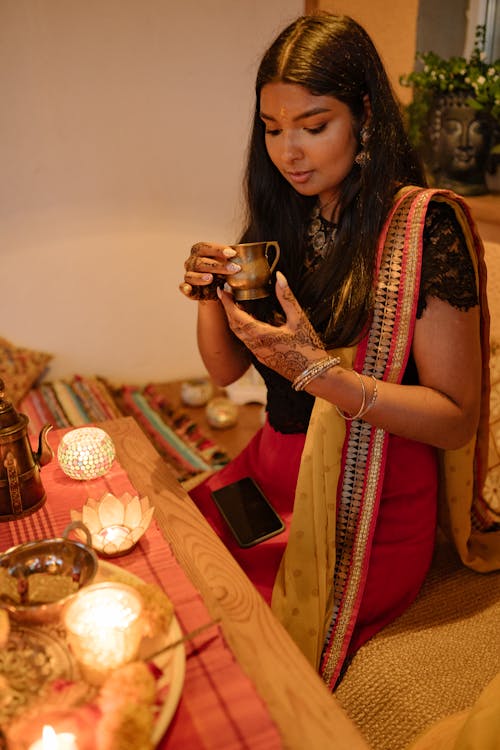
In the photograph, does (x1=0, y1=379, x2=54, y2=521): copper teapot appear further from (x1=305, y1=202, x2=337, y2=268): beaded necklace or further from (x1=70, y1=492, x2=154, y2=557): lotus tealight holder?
(x1=305, y1=202, x2=337, y2=268): beaded necklace

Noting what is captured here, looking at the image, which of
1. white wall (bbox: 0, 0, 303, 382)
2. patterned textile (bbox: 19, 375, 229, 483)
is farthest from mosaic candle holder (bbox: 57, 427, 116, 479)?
white wall (bbox: 0, 0, 303, 382)

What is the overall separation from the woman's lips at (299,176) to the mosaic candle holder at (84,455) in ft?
1.93

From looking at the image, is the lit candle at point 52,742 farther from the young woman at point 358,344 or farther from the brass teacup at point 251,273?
the brass teacup at point 251,273

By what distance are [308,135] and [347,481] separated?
632mm

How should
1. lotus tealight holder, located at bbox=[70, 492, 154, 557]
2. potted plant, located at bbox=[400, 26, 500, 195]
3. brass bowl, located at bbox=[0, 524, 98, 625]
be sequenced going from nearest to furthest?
brass bowl, located at bbox=[0, 524, 98, 625], lotus tealight holder, located at bbox=[70, 492, 154, 557], potted plant, located at bbox=[400, 26, 500, 195]

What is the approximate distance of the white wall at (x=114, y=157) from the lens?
242 cm

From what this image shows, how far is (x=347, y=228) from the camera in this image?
1318mm

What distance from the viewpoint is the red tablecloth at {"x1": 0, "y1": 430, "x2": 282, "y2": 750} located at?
0.74 m

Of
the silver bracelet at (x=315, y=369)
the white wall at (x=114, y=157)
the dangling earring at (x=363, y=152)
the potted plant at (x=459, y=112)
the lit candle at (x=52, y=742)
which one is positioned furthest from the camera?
the white wall at (x=114, y=157)

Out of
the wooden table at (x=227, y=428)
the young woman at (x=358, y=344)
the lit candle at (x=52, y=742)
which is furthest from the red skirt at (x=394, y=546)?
the wooden table at (x=227, y=428)

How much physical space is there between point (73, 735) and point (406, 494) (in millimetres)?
802

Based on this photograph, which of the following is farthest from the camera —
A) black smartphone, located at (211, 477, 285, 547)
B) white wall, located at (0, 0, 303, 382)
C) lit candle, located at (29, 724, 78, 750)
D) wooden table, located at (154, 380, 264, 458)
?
wooden table, located at (154, 380, 264, 458)

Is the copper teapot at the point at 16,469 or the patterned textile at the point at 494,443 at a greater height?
the copper teapot at the point at 16,469

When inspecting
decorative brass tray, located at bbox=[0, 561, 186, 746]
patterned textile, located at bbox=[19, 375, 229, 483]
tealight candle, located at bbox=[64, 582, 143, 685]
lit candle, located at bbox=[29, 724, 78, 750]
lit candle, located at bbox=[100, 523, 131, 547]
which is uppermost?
tealight candle, located at bbox=[64, 582, 143, 685]
